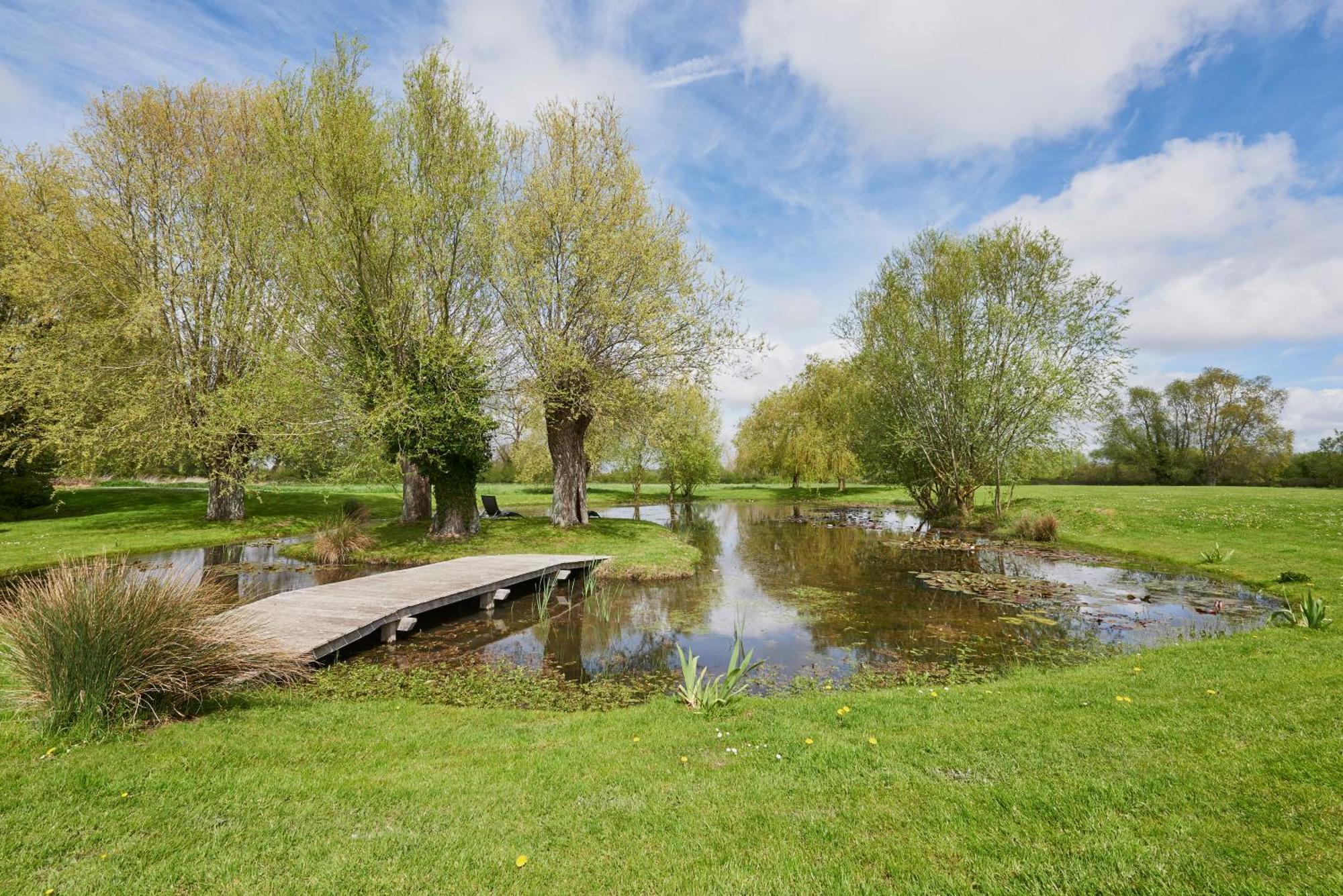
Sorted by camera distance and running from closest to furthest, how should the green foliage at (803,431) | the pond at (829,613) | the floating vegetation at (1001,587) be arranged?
1. the pond at (829,613)
2. the floating vegetation at (1001,587)
3. the green foliage at (803,431)

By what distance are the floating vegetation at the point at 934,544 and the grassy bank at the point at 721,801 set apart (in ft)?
52.2

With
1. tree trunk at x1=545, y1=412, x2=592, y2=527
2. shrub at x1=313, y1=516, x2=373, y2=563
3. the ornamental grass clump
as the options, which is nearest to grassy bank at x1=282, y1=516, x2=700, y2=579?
shrub at x1=313, y1=516, x2=373, y2=563

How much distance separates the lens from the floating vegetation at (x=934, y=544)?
Result: 21.9 m

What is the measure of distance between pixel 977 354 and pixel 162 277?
3427 centimetres

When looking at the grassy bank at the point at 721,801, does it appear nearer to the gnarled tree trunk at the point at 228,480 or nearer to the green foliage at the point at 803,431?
the gnarled tree trunk at the point at 228,480

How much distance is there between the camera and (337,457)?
62.1 feet

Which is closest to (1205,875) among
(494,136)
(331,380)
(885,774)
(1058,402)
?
(885,774)

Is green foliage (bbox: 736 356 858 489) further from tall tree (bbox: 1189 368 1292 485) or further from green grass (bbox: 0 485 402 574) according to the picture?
tall tree (bbox: 1189 368 1292 485)

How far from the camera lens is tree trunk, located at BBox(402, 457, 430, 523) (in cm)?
2305

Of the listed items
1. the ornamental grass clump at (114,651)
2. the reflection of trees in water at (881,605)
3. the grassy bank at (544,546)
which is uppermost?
the ornamental grass clump at (114,651)

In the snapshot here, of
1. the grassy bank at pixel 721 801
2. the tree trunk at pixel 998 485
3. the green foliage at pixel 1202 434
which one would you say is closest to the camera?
the grassy bank at pixel 721 801

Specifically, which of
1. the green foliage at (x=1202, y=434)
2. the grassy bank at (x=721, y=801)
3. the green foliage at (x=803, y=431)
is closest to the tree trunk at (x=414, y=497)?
the grassy bank at (x=721, y=801)

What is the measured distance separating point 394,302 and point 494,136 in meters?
6.82

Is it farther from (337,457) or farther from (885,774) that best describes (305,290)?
(885,774)
